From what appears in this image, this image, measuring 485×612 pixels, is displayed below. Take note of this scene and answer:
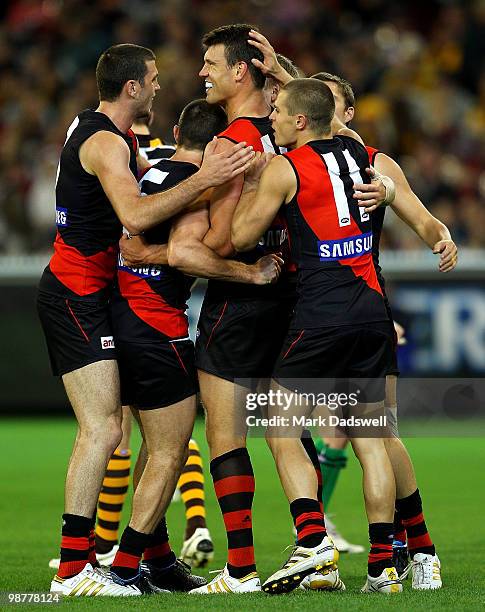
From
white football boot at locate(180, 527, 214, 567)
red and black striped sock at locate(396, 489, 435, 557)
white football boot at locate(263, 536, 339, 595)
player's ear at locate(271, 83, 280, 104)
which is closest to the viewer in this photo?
white football boot at locate(263, 536, 339, 595)

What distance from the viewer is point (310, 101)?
595 cm

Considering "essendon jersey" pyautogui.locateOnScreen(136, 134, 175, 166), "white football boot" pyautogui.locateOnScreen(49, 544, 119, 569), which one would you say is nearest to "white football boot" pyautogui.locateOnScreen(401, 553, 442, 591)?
"white football boot" pyautogui.locateOnScreen(49, 544, 119, 569)

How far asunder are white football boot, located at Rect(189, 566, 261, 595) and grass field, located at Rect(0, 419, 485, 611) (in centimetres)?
15

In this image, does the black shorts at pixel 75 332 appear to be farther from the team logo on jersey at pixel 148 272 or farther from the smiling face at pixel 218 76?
the smiling face at pixel 218 76

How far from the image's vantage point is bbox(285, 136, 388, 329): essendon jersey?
19.2 feet

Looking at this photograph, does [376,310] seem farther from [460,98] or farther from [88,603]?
[460,98]

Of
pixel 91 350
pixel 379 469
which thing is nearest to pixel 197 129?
pixel 91 350

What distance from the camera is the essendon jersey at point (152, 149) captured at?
8.02 metres

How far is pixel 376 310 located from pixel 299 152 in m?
0.83

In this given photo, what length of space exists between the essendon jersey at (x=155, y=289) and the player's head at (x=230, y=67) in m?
0.42

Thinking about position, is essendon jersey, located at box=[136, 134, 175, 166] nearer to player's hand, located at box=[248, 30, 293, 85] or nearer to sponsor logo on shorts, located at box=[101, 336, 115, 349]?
player's hand, located at box=[248, 30, 293, 85]

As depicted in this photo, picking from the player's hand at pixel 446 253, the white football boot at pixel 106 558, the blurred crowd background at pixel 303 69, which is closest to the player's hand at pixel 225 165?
the player's hand at pixel 446 253

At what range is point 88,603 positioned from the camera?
556 centimetres

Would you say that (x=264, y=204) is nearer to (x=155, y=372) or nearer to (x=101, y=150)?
(x=101, y=150)
